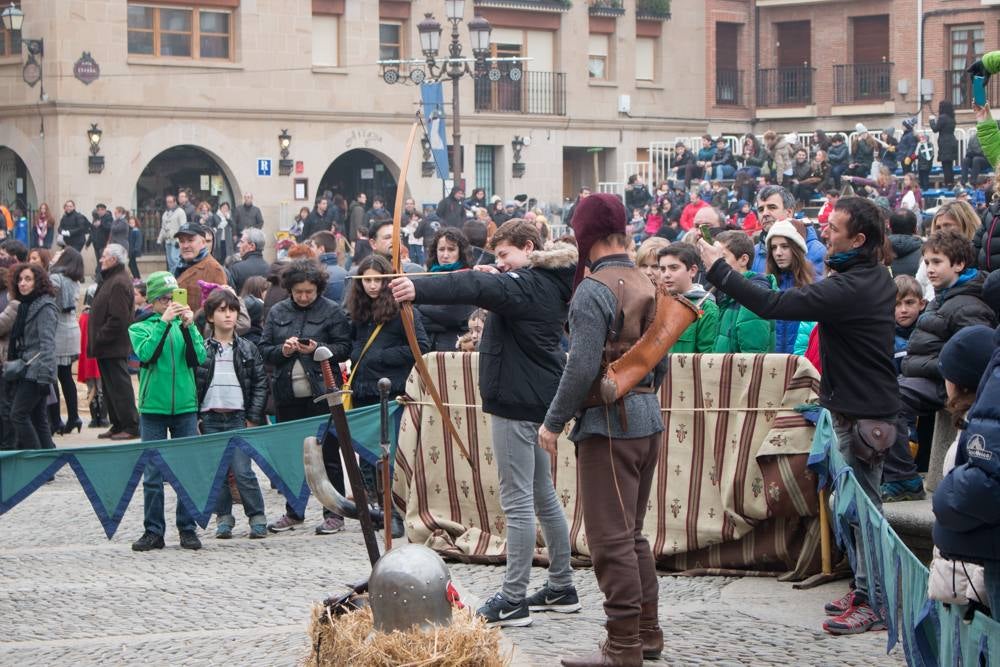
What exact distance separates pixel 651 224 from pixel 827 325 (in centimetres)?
2329

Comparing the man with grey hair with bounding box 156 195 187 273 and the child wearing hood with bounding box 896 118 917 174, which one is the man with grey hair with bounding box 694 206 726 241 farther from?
the man with grey hair with bounding box 156 195 187 273

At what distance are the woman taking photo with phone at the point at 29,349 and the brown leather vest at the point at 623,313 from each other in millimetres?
7194

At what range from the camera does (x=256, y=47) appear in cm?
3572

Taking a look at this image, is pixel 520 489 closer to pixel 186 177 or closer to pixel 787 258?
pixel 787 258

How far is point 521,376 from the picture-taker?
23.2 ft

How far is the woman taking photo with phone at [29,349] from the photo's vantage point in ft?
40.3

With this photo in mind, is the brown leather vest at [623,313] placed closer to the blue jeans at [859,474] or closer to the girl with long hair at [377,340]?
the blue jeans at [859,474]

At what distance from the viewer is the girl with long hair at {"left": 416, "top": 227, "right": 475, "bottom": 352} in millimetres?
9898

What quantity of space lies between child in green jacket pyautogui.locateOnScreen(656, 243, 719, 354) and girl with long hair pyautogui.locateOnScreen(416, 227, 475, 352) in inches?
60.9

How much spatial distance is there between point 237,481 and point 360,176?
29884 mm

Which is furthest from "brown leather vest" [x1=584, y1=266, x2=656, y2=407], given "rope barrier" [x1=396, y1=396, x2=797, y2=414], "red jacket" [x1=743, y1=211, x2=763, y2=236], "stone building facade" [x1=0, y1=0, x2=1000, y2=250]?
"stone building facade" [x1=0, y1=0, x2=1000, y2=250]

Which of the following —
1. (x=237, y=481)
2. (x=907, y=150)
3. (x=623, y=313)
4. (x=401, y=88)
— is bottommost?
(x=237, y=481)

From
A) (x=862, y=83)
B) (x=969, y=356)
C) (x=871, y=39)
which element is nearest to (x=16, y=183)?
(x=862, y=83)

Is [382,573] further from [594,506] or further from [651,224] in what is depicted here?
[651,224]
